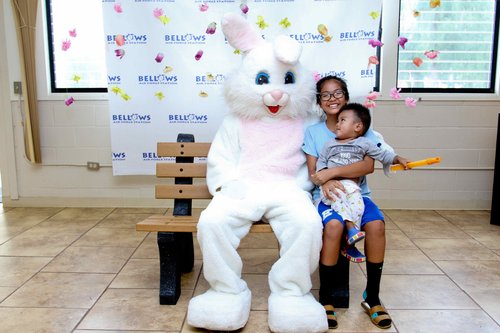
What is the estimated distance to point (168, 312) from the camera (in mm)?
1972

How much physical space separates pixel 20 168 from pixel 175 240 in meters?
2.39

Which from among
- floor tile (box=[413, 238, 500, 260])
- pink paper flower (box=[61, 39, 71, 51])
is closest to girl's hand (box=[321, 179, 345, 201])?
floor tile (box=[413, 238, 500, 260])

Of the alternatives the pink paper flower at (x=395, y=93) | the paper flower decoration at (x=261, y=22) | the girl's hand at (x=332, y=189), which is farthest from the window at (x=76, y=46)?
the girl's hand at (x=332, y=189)

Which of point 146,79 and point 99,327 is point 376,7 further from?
point 99,327

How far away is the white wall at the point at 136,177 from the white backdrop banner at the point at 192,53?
359 mm

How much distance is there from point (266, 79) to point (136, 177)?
2011 mm

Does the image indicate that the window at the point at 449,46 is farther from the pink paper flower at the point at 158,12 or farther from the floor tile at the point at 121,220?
the floor tile at the point at 121,220

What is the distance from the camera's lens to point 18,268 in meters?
2.46

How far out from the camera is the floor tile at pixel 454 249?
2.65 m

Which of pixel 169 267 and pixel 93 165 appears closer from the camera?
pixel 169 267

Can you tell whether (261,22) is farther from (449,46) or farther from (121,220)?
(121,220)

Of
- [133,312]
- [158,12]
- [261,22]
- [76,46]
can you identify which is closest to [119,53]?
[158,12]

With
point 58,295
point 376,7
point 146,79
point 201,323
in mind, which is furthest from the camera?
point 146,79

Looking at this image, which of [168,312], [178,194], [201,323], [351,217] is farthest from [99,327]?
[351,217]
